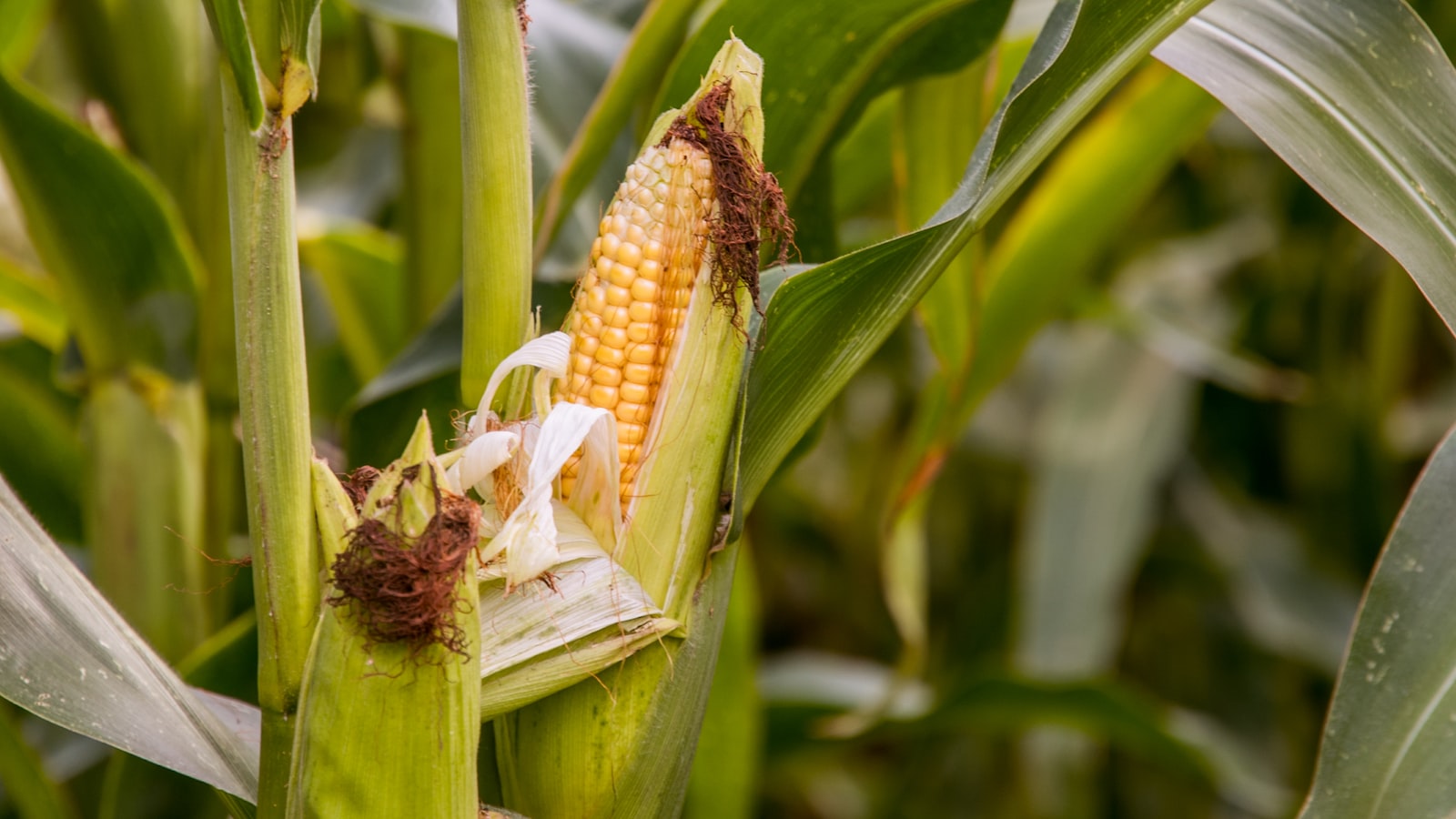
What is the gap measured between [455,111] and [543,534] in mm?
565

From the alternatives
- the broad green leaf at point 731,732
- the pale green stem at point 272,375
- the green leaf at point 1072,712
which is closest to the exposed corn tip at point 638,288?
the pale green stem at point 272,375

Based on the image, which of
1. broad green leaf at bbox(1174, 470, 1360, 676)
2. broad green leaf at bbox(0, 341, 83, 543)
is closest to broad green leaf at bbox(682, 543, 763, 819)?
broad green leaf at bbox(0, 341, 83, 543)

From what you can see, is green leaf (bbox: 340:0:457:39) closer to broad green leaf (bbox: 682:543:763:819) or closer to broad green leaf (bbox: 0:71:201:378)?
broad green leaf (bbox: 0:71:201:378)

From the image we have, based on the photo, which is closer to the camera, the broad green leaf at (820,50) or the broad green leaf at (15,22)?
the broad green leaf at (820,50)

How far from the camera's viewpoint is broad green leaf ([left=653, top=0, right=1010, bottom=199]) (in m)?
0.56

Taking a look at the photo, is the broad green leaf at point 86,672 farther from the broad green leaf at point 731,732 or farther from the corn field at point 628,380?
the broad green leaf at point 731,732

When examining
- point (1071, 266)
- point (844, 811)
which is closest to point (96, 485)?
point (1071, 266)

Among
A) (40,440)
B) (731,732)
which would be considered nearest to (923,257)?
(731,732)

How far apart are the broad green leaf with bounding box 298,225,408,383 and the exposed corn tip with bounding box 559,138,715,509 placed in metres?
0.50

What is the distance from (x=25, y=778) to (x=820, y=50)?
0.57 meters

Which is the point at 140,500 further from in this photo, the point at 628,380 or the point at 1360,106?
the point at 1360,106

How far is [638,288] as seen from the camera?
41 centimetres

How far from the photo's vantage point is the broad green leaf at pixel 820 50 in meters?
0.56

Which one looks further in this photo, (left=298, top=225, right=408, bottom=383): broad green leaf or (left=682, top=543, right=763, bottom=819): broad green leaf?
(left=298, top=225, right=408, bottom=383): broad green leaf
